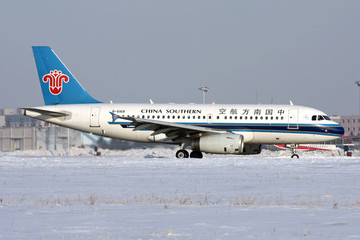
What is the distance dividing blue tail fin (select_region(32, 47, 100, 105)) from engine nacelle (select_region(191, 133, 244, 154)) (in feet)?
27.2

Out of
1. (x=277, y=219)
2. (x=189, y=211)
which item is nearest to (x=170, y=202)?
(x=189, y=211)

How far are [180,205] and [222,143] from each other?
67.0 ft

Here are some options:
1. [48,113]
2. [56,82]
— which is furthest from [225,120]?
[56,82]

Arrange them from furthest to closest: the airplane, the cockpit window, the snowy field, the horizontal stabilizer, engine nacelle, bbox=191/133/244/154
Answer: the horizontal stabilizer, the cockpit window, the airplane, engine nacelle, bbox=191/133/244/154, the snowy field

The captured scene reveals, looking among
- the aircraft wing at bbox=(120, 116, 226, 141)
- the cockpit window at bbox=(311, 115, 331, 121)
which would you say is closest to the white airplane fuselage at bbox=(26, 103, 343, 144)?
the cockpit window at bbox=(311, 115, 331, 121)

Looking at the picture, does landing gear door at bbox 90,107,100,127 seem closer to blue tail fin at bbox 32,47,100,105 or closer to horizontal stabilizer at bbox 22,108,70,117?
horizontal stabilizer at bbox 22,108,70,117

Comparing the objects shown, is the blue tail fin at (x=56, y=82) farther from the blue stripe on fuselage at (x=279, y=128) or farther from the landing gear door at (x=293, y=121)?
the landing gear door at (x=293, y=121)

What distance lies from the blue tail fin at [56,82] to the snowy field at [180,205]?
16.0 metres

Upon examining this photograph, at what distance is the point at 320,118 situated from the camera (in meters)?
35.9

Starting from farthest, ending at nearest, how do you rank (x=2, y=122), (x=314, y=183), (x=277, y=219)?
(x=2, y=122), (x=314, y=183), (x=277, y=219)

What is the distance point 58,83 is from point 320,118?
15726 millimetres

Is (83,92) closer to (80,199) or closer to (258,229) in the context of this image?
(80,199)

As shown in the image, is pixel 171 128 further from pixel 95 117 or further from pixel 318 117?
pixel 318 117

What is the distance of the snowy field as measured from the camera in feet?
Result: 30.5
